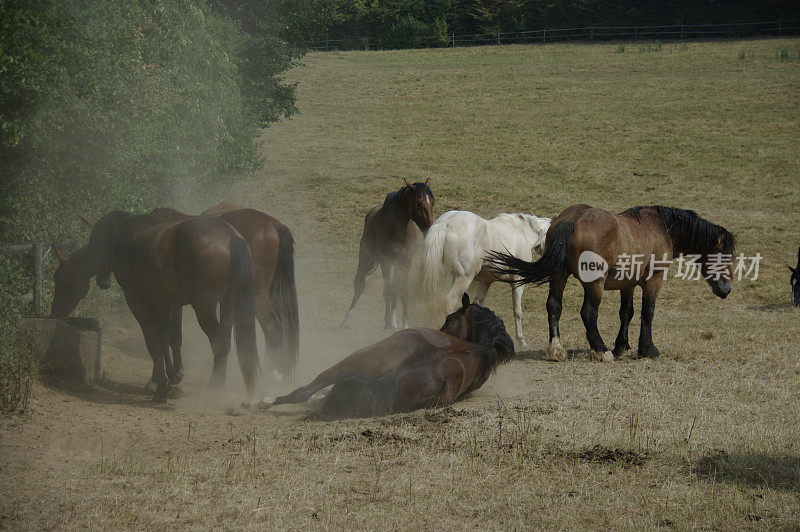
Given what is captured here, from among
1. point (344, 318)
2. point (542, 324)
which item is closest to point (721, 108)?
point (542, 324)

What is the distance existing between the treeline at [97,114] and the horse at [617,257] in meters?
5.65

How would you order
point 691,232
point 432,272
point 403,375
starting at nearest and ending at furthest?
point 403,375 < point 691,232 < point 432,272

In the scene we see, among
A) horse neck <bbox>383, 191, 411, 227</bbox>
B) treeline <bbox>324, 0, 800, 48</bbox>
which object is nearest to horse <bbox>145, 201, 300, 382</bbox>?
horse neck <bbox>383, 191, 411, 227</bbox>

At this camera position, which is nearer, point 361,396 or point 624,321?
point 361,396

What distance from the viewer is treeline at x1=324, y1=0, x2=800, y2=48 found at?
5212 centimetres

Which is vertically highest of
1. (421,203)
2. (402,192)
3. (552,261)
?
(402,192)

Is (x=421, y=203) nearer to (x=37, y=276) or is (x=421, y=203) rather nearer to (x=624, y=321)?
(x=624, y=321)

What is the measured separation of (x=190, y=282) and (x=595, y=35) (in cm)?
5118

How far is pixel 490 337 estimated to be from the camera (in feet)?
→ 25.5

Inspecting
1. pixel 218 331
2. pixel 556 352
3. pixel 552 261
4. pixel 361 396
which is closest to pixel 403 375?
pixel 361 396

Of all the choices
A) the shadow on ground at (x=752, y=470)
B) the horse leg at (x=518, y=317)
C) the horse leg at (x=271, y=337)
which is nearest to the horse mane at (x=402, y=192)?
the horse leg at (x=518, y=317)

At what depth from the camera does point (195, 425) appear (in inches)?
265

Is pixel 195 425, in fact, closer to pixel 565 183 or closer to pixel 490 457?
pixel 490 457

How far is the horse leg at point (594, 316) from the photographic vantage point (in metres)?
9.68
